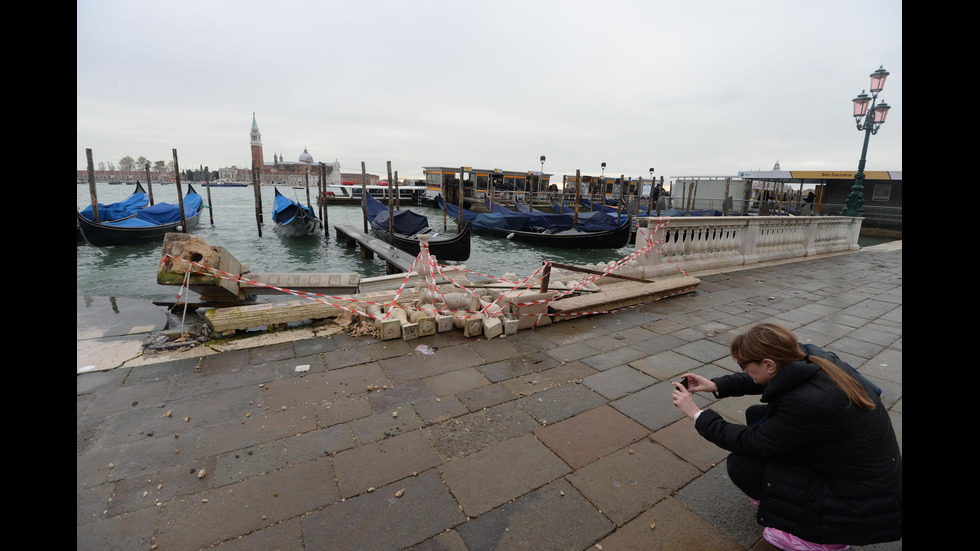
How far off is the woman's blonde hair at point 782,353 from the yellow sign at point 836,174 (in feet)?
107

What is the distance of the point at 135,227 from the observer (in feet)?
58.8

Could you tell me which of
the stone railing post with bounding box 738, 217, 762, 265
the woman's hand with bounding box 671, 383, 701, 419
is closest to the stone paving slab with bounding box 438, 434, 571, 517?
the woman's hand with bounding box 671, 383, 701, 419

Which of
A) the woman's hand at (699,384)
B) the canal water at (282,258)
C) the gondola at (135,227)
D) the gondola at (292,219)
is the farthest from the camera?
the gondola at (292,219)

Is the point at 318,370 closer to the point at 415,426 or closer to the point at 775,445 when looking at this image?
the point at 415,426

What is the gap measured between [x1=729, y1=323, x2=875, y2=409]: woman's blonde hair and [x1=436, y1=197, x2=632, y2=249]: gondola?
59.4ft

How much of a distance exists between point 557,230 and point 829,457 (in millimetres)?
20443

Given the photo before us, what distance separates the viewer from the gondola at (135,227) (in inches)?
675

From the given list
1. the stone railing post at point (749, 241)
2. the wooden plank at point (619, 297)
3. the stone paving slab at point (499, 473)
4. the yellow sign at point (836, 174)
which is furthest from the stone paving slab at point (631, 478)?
the yellow sign at point (836, 174)

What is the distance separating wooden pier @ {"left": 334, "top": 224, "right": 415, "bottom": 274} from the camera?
1334cm

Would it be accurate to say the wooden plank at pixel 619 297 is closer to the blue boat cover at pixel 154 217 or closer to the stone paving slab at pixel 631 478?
the stone paving slab at pixel 631 478

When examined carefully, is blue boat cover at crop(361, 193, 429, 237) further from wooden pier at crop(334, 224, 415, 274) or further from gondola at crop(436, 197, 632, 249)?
gondola at crop(436, 197, 632, 249)

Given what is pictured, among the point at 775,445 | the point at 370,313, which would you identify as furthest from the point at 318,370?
the point at 775,445

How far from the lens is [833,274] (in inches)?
337
